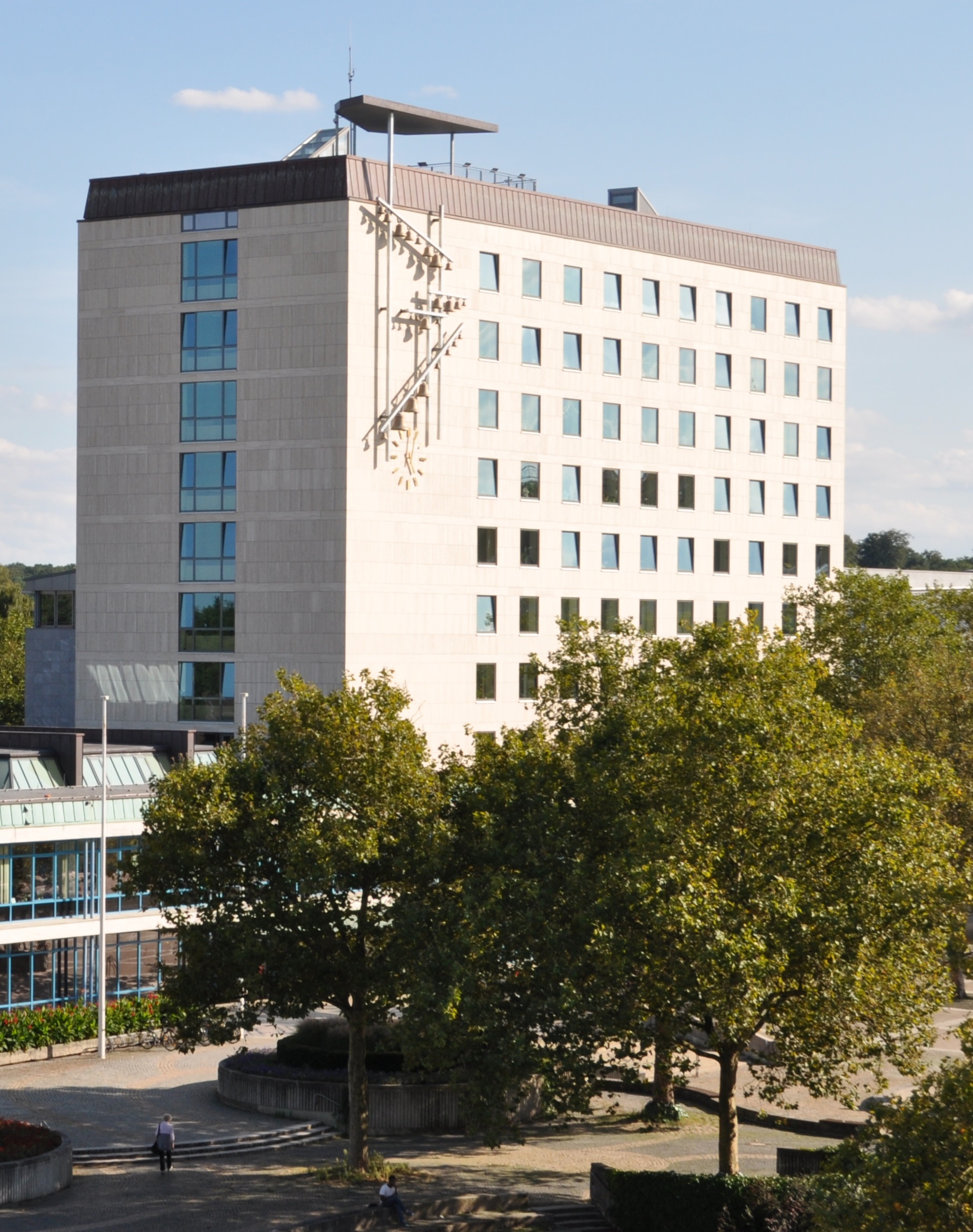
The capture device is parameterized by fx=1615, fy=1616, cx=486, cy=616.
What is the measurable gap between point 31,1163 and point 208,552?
38.4m

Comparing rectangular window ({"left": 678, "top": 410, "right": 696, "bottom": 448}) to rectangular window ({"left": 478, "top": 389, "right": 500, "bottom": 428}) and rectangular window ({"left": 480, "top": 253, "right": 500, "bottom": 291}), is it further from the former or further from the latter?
rectangular window ({"left": 480, "top": 253, "right": 500, "bottom": 291})

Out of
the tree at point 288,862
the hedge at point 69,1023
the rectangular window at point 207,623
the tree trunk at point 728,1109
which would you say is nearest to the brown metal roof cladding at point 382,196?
→ the rectangular window at point 207,623

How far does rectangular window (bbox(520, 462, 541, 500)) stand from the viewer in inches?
3044

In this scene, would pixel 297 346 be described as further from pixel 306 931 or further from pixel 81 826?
pixel 306 931

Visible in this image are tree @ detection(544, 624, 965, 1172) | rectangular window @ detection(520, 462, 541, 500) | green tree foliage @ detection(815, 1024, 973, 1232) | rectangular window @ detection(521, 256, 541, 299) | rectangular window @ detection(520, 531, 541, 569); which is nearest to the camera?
green tree foliage @ detection(815, 1024, 973, 1232)

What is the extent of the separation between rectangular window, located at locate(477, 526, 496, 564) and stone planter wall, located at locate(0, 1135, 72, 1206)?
1628 inches

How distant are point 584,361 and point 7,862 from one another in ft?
128

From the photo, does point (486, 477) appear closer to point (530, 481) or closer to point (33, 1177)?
point (530, 481)

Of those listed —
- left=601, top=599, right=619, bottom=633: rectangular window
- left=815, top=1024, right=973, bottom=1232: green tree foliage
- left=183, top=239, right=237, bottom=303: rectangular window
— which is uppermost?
left=183, top=239, right=237, bottom=303: rectangular window

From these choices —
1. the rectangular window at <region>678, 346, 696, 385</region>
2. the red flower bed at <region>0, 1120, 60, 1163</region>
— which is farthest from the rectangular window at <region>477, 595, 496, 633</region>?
the red flower bed at <region>0, 1120, 60, 1163</region>

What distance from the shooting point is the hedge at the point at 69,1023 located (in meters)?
52.4

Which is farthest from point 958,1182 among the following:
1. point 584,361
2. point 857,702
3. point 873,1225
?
point 584,361

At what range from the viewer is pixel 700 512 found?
85312mm

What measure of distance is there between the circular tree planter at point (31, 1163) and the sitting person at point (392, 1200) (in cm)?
841
